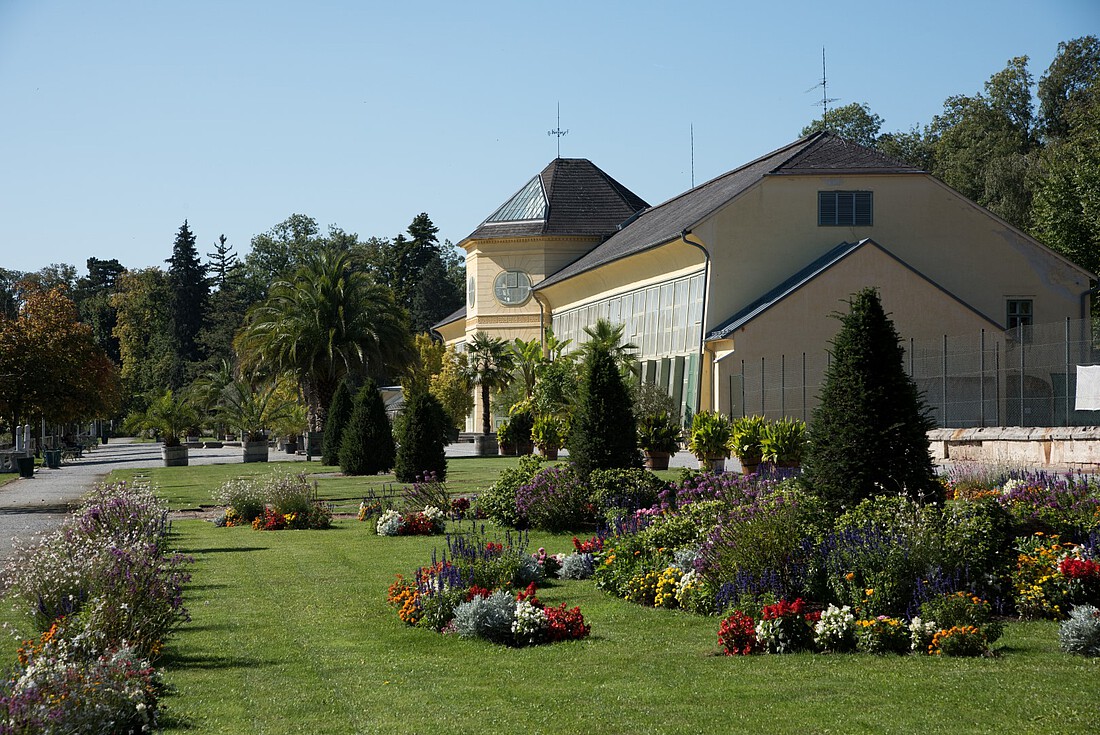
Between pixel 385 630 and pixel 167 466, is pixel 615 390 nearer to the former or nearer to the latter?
pixel 385 630

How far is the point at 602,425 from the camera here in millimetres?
18594

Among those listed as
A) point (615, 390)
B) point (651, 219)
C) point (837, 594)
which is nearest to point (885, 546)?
point (837, 594)

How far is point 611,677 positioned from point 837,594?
2250 millimetres

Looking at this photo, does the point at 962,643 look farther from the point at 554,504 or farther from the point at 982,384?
the point at 982,384

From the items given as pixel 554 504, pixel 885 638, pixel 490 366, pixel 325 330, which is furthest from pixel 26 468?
pixel 885 638

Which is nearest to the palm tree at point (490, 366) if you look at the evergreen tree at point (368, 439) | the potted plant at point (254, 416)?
the potted plant at point (254, 416)

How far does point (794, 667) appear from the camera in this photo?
806 centimetres

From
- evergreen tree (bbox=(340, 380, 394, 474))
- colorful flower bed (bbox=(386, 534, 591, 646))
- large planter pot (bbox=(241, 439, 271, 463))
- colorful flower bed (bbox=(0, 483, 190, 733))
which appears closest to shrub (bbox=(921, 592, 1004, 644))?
colorful flower bed (bbox=(386, 534, 591, 646))

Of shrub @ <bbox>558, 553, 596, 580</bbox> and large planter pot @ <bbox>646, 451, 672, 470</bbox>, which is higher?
large planter pot @ <bbox>646, 451, 672, 470</bbox>

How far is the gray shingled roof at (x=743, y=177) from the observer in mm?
44938

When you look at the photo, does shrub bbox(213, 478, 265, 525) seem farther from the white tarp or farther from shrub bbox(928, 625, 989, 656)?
the white tarp

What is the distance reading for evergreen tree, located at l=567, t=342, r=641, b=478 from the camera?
1841 cm

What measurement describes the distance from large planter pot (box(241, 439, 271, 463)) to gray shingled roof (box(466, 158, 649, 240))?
20627 mm

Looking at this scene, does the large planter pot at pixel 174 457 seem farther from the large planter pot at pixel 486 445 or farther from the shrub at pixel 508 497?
the shrub at pixel 508 497
